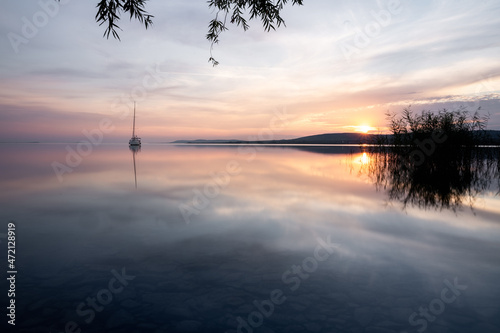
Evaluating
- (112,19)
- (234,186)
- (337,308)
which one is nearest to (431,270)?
(337,308)

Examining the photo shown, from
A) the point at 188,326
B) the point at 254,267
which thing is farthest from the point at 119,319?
the point at 254,267

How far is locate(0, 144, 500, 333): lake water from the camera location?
3.98 meters

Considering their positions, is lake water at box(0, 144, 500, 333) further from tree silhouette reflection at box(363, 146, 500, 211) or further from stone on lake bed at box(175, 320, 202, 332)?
tree silhouette reflection at box(363, 146, 500, 211)

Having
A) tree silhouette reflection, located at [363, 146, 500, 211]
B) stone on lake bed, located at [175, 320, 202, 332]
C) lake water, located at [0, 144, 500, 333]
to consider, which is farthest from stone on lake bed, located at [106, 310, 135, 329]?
tree silhouette reflection, located at [363, 146, 500, 211]

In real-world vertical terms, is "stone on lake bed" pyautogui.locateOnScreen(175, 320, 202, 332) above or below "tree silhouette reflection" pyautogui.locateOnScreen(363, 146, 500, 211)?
below

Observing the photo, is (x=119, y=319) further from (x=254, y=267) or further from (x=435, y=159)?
(x=435, y=159)

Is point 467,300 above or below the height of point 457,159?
below

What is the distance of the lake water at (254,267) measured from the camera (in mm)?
3980

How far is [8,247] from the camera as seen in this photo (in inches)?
256

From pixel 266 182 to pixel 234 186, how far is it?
2.35 metres

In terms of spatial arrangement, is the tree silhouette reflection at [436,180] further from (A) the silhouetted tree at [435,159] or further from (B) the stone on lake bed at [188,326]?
(B) the stone on lake bed at [188,326]

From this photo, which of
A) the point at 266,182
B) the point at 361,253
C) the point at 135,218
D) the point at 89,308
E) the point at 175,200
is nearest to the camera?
the point at 89,308

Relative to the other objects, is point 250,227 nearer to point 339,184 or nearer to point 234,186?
point 234,186

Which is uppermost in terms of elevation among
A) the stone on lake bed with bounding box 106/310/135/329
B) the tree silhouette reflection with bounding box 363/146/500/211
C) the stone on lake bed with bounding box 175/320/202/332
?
the tree silhouette reflection with bounding box 363/146/500/211
